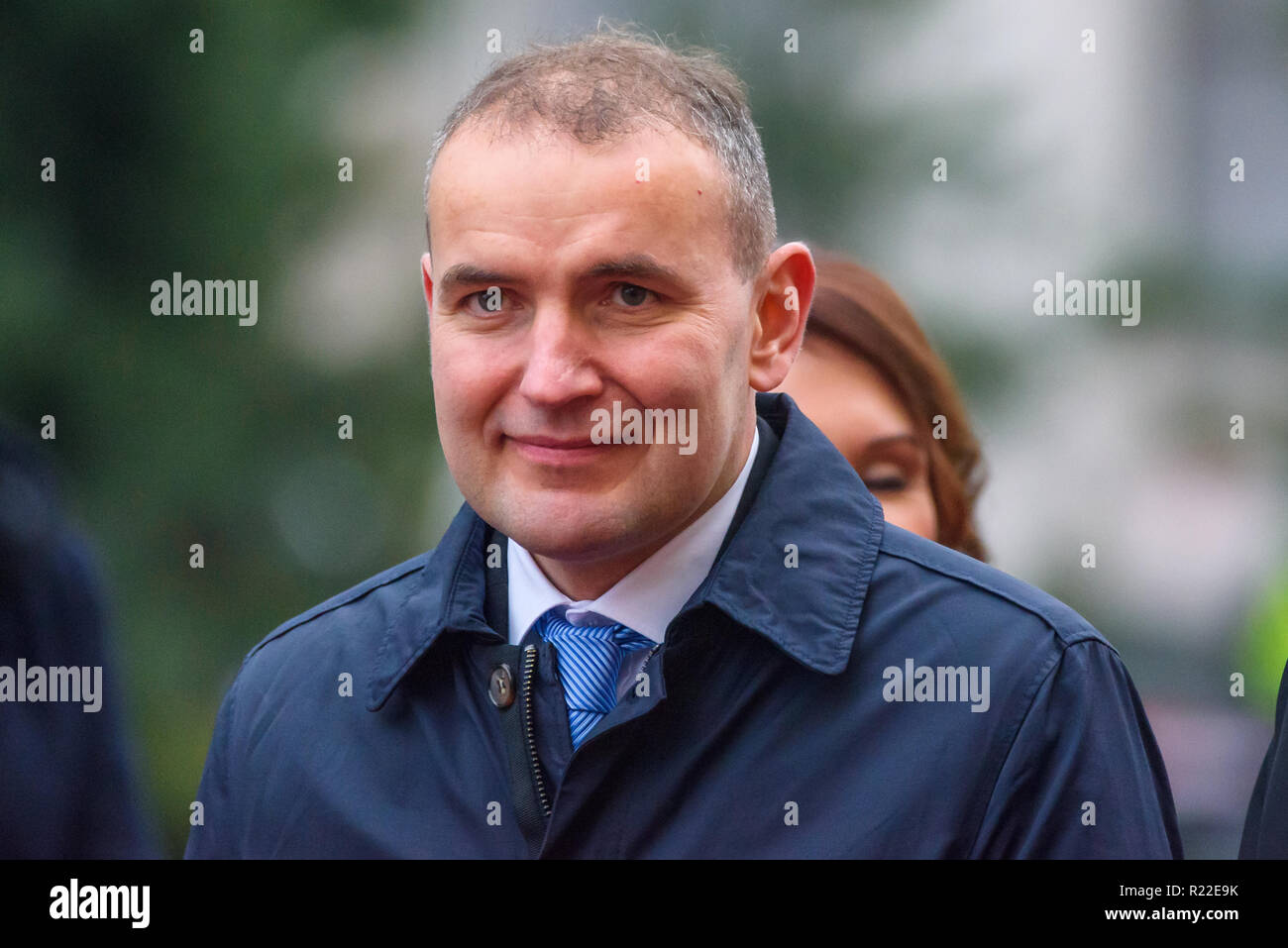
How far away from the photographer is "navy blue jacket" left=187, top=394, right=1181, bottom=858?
72.4 inches

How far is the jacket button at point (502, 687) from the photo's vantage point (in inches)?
76.5

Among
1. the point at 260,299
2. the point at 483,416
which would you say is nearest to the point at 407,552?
the point at 260,299

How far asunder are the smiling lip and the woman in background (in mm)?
1238

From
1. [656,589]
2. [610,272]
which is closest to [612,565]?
[656,589]

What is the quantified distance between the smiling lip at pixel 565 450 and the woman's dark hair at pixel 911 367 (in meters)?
1.34

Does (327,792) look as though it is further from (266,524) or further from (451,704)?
(266,524)

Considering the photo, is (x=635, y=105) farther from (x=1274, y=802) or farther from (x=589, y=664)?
(x=1274, y=802)

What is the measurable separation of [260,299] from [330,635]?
6.89ft

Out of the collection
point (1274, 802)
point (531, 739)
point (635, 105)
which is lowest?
point (1274, 802)

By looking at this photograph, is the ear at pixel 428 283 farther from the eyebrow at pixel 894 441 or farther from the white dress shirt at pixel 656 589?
the eyebrow at pixel 894 441

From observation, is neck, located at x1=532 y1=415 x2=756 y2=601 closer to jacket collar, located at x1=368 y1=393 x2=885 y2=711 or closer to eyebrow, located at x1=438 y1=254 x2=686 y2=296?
jacket collar, located at x1=368 y1=393 x2=885 y2=711

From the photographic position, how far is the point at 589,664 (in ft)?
6.48

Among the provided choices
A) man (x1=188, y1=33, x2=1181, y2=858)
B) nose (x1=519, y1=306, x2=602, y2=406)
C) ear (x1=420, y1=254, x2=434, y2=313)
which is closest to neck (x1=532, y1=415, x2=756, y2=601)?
man (x1=188, y1=33, x2=1181, y2=858)

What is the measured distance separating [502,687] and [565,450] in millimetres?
356
